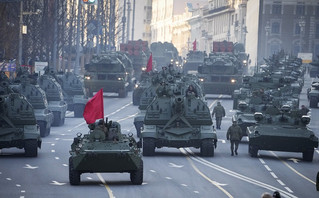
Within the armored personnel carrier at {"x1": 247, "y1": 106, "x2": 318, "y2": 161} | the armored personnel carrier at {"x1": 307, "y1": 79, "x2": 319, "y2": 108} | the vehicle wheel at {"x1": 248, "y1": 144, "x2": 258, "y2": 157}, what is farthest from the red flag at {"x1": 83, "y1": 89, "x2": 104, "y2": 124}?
the armored personnel carrier at {"x1": 307, "y1": 79, "x2": 319, "y2": 108}

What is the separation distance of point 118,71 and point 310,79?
4931cm

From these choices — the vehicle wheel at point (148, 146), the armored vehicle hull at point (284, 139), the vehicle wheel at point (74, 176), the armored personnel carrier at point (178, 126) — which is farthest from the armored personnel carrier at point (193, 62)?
the vehicle wheel at point (74, 176)

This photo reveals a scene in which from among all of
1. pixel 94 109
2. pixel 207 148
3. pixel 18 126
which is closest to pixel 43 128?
pixel 18 126

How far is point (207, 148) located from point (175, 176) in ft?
21.6

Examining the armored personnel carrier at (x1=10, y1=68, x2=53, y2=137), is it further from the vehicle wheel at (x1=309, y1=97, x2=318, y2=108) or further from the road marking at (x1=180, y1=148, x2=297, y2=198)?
the vehicle wheel at (x1=309, y1=97, x2=318, y2=108)

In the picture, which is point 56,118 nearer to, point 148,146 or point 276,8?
point 148,146

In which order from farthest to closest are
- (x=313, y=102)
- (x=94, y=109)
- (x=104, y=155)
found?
1. (x=313, y=102)
2. (x=94, y=109)
3. (x=104, y=155)

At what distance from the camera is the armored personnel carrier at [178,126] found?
39.8 metres

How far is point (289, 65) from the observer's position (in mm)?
87000

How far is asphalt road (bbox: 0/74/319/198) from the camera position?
29406mm

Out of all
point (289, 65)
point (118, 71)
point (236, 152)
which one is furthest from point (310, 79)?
point (236, 152)

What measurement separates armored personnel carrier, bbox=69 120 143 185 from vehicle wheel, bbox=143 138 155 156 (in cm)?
907

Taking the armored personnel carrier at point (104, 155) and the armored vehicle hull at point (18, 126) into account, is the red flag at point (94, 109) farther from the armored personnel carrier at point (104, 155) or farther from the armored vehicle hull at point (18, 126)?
the armored vehicle hull at point (18, 126)

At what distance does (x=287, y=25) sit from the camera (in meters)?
173
